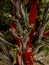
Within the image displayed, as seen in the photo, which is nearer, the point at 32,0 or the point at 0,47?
the point at 0,47

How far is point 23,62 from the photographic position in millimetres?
3980

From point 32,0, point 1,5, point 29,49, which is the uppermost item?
point 1,5

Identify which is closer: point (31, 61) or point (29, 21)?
point (31, 61)

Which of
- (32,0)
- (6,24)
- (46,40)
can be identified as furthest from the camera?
(6,24)

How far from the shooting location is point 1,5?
17.7 ft

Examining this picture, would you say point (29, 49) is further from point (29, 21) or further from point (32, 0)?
point (32, 0)

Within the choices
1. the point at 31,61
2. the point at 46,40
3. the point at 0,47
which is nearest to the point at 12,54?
the point at 0,47

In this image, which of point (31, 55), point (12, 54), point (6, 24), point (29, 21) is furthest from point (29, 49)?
point (6, 24)

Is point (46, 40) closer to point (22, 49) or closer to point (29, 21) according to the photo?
point (29, 21)

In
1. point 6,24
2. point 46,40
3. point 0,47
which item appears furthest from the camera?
point 6,24

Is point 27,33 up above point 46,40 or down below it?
below

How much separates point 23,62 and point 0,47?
2.28 feet

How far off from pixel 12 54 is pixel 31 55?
0.54 metres

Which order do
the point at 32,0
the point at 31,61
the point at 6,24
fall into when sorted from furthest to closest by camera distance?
the point at 6,24, the point at 32,0, the point at 31,61
